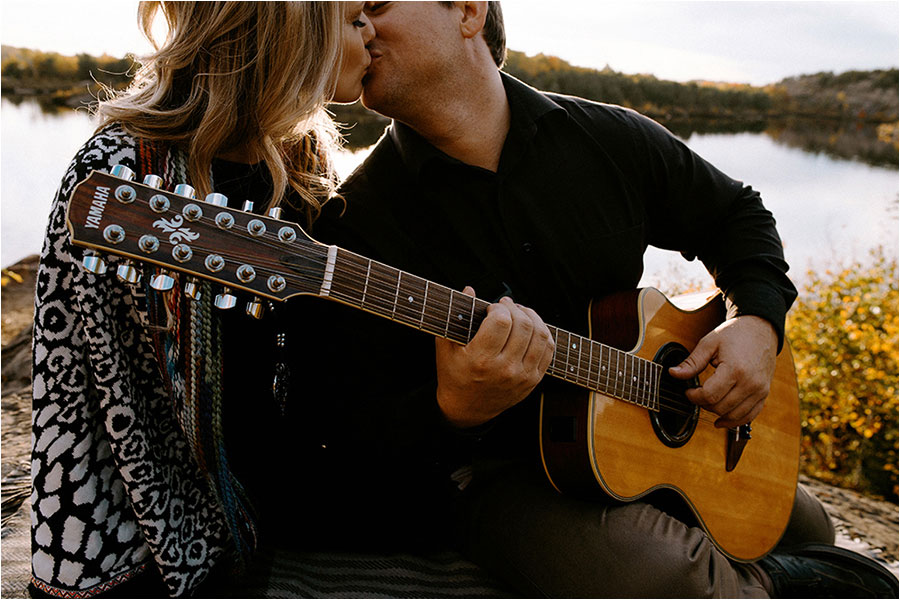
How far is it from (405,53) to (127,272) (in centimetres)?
98

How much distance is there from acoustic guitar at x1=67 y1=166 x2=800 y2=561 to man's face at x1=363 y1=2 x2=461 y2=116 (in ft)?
2.11

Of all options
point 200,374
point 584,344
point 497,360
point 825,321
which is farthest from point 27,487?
point 825,321

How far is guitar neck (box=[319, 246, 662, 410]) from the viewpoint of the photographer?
3.62ft

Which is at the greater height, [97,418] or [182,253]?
[182,253]

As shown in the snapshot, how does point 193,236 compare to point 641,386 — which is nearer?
point 193,236

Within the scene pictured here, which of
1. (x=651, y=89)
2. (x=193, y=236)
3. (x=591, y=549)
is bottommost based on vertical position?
(x=591, y=549)

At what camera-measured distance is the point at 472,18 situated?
1.74 m

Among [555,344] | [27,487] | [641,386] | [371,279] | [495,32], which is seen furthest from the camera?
[27,487]

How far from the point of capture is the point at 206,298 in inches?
49.9

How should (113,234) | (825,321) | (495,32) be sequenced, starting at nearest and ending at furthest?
(113,234) → (495,32) → (825,321)

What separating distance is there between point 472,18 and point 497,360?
3.37 feet

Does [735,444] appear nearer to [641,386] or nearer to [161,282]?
[641,386]

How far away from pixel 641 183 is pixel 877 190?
643 centimetres

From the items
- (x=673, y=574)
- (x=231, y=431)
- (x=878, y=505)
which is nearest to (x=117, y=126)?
(x=231, y=431)
